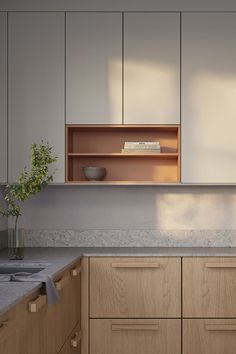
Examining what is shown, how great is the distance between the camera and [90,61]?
385 cm

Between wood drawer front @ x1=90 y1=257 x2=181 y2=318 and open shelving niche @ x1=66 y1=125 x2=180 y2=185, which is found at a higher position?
open shelving niche @ x1=66 y1=125 x2=180 y2=185

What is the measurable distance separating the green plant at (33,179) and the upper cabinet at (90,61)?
1.13ft

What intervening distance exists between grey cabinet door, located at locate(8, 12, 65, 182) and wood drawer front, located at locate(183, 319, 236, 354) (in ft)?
4.18

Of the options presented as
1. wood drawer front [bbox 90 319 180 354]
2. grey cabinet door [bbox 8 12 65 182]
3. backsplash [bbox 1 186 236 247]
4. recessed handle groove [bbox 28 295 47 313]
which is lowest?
wood drawer front [bbox 90 319 180 354]

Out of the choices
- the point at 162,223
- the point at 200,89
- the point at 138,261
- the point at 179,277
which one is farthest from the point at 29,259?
the point at 200,89

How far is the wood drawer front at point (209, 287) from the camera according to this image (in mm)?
3547

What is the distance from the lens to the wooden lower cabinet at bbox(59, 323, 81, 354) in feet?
10.2

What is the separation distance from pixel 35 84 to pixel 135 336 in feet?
5.76

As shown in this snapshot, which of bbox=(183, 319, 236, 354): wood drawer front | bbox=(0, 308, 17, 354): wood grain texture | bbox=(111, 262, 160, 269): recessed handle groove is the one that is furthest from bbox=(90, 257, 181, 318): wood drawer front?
bbox=(0, 308, 17, 354): wood grain texture

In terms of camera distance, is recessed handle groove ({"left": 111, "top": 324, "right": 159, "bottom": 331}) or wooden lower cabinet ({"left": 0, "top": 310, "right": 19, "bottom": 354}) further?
recessed handle groove ({"left": 111, "top": 324, "right": 159, "bottom": 331})

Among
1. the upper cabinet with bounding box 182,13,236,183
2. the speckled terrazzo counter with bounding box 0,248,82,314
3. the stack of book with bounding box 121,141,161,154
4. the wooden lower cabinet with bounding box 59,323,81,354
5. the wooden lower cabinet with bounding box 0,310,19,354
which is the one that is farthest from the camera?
the stack of book with bounding box 121,141,161,154

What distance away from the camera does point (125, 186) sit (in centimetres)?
420


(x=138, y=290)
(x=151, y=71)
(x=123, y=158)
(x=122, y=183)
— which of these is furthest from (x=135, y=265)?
(x=151, y=71)

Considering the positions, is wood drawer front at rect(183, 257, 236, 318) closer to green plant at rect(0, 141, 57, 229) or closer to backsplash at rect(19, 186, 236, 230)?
backsplash at rect(19, 186, 236, 230)
